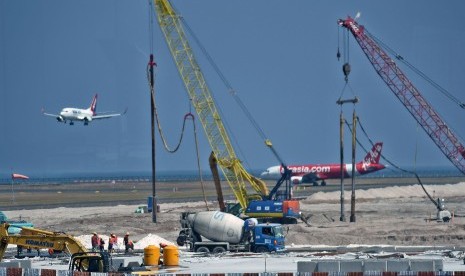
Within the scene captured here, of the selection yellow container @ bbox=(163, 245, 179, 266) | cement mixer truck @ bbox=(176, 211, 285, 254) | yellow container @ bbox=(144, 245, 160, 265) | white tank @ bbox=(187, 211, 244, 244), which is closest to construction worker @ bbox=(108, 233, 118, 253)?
cement mixer truck @ bbox=(176, 211, 285, 254)

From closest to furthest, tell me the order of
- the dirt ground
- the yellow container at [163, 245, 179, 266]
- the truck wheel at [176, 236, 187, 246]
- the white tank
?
the yellow container at [163, 245, 179, 266]
the white tank
the truck wheel at [176, 236, 187, 246]
the dirt ground

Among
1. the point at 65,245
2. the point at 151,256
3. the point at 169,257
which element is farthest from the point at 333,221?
the point at 65,245

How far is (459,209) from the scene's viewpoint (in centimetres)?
13062

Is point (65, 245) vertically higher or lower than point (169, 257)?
higher

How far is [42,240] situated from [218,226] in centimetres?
2654

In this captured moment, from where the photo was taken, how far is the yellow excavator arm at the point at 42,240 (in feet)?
191

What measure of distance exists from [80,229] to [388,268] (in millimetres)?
49754

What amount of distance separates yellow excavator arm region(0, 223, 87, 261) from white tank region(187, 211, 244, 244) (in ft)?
83.5

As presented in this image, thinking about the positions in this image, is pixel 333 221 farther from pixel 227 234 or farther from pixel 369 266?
pixel 369 266

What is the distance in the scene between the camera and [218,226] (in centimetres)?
8412

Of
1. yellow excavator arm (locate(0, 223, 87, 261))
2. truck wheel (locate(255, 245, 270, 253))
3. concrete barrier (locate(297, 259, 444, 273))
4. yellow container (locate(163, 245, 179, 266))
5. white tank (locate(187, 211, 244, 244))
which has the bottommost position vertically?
concrete barrier (locate(297, 259, 444, 273))

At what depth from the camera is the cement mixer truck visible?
80.9m

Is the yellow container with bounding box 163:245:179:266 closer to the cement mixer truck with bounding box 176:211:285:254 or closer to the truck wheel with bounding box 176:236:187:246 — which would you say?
the cement mixer truck with bounding box 176:211:285:254

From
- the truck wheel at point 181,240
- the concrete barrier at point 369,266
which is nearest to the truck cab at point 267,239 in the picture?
the truck wheel at point 181,240
